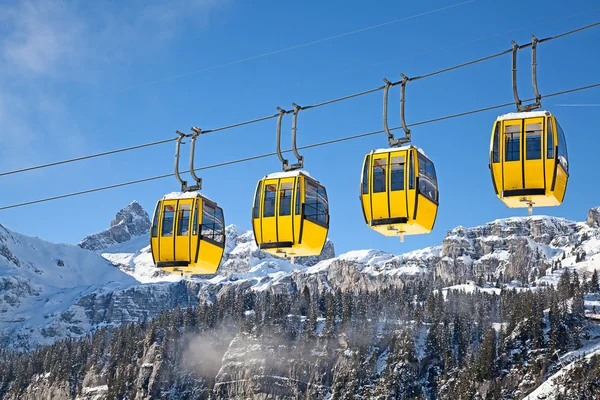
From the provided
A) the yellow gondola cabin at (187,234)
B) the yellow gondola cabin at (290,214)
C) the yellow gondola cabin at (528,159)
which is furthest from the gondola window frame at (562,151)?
the yellow gondola cabin at (187,234)

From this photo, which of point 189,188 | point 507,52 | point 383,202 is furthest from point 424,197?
point 189,188

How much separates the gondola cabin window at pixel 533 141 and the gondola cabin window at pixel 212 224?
9.33 metres

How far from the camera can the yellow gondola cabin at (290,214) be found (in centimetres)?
2406

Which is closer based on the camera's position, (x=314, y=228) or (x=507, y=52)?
(x=507, y=52)

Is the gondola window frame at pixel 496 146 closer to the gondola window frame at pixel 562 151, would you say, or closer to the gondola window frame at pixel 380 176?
the gondola window frame at pixel 562 151

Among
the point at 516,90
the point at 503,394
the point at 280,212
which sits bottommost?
the point at 503,394

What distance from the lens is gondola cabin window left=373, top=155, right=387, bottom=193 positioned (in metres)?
23.2

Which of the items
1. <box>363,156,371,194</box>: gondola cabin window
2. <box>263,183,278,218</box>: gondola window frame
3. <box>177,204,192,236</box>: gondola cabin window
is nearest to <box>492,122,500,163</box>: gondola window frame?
<box>363,156,371,194</box>: gondola cabin window

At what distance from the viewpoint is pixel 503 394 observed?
187 metres

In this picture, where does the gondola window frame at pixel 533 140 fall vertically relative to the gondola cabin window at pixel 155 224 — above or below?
above

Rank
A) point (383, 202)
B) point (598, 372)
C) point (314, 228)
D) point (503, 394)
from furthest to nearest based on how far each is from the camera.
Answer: point (503, 394)
point (598, 372)
point (314, 228)
point (383, 202)

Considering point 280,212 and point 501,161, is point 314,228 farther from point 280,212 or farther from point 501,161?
point 501,161

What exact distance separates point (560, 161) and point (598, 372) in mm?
161283

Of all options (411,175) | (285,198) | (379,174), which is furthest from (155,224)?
(411,175)
